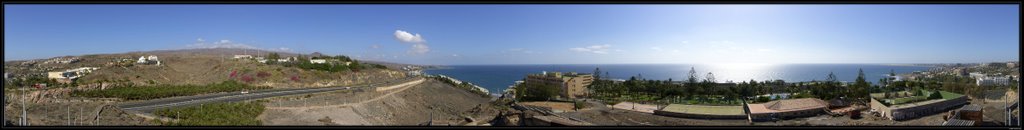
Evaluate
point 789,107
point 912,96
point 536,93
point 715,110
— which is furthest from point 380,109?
point 912,96

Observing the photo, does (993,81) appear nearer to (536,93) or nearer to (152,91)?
(536,93)

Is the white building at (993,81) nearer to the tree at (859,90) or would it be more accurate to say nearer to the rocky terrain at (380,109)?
the tree at (859,90)

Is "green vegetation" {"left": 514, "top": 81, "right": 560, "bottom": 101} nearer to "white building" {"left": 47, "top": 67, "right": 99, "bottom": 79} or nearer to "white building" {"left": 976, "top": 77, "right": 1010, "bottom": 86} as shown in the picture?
"white building" {"left": 47, "top": 67, "right": 99, "bottom": 79}

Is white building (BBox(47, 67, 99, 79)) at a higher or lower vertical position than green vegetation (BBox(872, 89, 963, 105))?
higher

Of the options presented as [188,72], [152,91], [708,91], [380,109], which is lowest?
[380,109]

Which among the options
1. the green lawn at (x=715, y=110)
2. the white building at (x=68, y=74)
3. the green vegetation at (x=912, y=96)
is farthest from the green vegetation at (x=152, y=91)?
the green vegetation at (x=912, y=96)

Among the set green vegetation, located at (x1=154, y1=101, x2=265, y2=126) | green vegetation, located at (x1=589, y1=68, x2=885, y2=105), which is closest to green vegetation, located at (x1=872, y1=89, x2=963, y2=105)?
green vegetation, located at (x1=589, y1=68, x2=885, y2=105)

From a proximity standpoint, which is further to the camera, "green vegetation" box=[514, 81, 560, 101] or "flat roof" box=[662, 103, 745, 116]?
"green vegetation" box=[514, 81, 560, 101]

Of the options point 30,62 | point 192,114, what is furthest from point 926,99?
point 30,62

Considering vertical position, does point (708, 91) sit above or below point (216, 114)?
below
